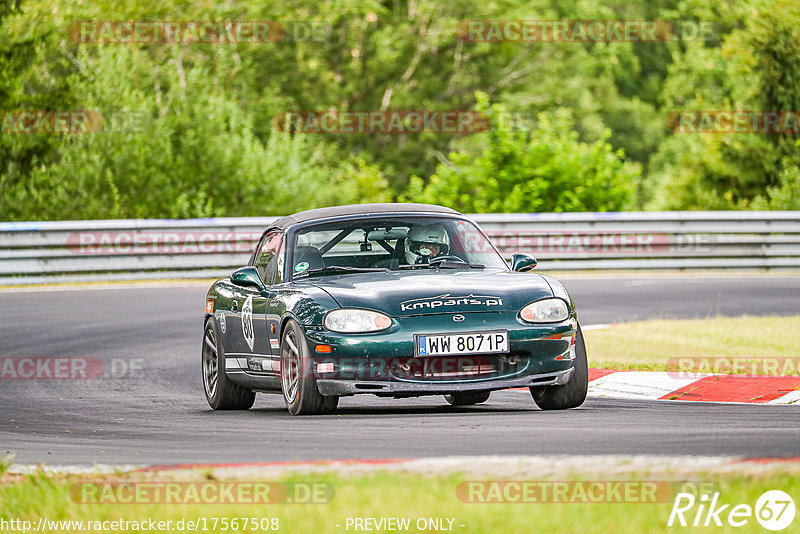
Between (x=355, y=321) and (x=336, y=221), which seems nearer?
(x=355, y=321)

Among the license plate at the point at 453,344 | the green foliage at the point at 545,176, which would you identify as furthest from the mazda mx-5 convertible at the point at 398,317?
the green foliage at the point at 545,176

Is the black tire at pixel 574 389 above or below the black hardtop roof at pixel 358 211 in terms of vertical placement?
below

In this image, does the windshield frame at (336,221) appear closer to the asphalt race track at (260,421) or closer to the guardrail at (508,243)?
the asphalt race track at (260,421)

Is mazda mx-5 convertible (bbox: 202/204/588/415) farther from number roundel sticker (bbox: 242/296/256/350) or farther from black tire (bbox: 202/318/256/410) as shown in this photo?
black tire (bbox: 202/318/256/410)

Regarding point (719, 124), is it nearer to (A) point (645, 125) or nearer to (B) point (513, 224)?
(B) point (513, 224)

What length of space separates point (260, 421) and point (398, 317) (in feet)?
4.04

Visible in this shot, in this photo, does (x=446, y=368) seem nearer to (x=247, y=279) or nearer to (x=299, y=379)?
(x=299, y=379)

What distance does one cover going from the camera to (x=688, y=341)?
43.4 feet

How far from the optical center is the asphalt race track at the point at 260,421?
6879mm

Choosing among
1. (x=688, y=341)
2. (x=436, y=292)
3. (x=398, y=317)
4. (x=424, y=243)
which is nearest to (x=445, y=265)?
(x=424, y=243)

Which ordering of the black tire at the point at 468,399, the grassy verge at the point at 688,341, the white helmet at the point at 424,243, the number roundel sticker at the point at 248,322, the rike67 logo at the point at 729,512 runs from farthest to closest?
the grassy verge at the point at 688,341 < the black tire at the point at 468,399 < the number roundel sticker at the point at 248,322 < the white helmet at the point at 424,243 < the rike67 logo at the point at 729,512

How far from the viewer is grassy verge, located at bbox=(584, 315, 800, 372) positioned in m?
12.0

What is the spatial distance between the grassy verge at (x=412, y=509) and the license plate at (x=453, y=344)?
2.60m

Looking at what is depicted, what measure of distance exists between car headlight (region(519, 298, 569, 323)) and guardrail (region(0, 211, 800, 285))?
12.9m
